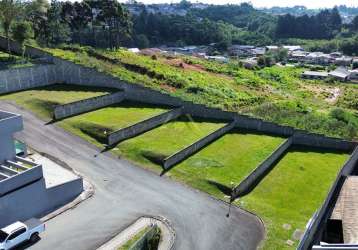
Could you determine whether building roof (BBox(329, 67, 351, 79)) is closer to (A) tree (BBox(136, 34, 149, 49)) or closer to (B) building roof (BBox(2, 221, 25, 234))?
(A) tree (BBox(136, 34, 149, 49))

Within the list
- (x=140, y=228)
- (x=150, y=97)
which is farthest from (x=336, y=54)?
(x=140, y=228)

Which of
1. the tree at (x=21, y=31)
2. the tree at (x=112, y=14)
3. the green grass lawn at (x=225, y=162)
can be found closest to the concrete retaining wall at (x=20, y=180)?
the green grass lawn at (x=225, y=162)

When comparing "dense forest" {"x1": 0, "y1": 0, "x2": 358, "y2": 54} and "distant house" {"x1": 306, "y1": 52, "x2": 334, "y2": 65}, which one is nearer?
"dense forest" {"x1": 0, "y1": 0, "x2": 358, "y2": 54}

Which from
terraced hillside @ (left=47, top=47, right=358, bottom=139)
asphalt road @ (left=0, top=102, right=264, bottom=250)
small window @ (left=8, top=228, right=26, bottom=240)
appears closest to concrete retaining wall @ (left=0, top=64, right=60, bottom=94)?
terraced hillside @ (left=47, top=47, right=358, bottom=139)

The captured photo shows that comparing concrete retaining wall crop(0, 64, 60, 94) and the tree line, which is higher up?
the tree line

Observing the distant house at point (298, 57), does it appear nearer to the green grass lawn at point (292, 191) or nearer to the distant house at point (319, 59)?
the distant house at point (319, 59)

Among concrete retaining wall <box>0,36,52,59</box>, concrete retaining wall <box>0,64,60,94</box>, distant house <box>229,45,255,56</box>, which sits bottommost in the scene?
distant house <box>229,45,255,56</box>

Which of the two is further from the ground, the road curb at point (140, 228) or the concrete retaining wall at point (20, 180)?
the concrete retaining wall at point (20, 180)
